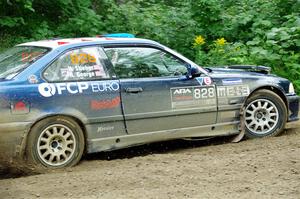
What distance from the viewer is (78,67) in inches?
248

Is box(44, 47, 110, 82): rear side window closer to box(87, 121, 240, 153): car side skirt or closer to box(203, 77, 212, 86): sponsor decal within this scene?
box(87, 121, 240, 153): car side skirt

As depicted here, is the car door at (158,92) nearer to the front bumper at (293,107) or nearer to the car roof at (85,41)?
the car roof at (85,41)

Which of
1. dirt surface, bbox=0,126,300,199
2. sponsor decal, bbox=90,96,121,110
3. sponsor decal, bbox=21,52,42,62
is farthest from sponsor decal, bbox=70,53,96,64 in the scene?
dirt surface, bbox=0,126,300,199

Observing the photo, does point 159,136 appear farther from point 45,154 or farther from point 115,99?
point 45,154

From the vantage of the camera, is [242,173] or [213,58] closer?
[242,173]

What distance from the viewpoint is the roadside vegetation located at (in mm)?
11312

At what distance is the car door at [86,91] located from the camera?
6.04 metres

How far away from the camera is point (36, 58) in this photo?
617cm

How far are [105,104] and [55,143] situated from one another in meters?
0.75

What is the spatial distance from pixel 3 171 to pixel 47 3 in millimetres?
6878

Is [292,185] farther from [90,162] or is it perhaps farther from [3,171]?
[3,171]

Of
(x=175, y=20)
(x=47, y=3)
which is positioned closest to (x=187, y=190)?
(x=175, y=20)

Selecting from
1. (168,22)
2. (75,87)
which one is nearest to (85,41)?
(75,87)

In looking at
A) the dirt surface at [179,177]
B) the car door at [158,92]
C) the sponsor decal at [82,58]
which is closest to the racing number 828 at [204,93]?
the car door at [158,92]
